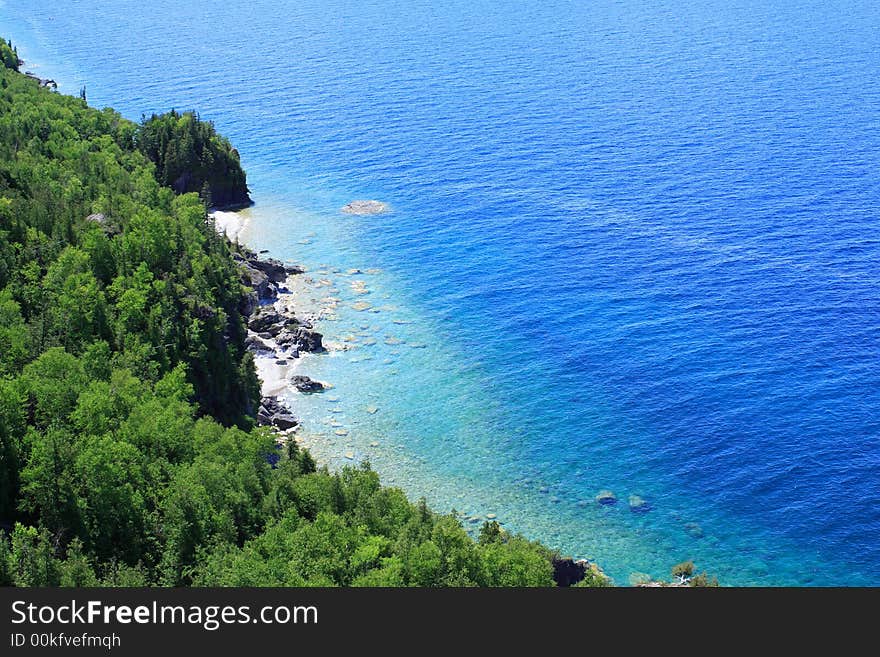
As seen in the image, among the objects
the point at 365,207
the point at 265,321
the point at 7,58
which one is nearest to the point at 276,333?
the point at 265,321

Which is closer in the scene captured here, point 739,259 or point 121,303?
point 121,303

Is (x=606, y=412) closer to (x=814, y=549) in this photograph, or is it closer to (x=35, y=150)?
(x=814, y=549)

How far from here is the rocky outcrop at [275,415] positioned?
4171 inches

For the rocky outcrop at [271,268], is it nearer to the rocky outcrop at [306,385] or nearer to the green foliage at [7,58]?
the rocky outcrop at [306,385]

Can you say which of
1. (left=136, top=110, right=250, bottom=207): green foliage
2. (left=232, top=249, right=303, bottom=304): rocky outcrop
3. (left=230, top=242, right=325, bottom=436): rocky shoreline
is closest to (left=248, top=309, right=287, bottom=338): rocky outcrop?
(left=230, top=242, right=325, bottom=436): rocky shoreline

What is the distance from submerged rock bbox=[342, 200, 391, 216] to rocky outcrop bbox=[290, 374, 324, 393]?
185 feet

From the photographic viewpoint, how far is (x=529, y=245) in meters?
150

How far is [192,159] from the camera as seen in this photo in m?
165

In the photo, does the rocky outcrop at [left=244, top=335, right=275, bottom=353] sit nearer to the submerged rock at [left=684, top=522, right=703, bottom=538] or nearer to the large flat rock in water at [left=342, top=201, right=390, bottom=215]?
the large flat rock in water at [left=342, top=201, right=390, bottom=215]

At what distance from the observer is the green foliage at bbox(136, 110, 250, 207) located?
6486 inches

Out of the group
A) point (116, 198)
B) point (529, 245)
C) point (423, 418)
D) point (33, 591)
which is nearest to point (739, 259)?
point (529, 245)

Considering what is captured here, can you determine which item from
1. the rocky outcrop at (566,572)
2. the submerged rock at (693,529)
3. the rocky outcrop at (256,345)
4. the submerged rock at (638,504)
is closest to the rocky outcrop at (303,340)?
the rocky outcrop at (256,345)

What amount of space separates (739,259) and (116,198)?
84114 millimetres

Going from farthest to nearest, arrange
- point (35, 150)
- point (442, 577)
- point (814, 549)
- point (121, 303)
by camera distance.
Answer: point (35, 150) → point (121, 303) → point (814, 549) → point (442, 577)
